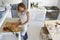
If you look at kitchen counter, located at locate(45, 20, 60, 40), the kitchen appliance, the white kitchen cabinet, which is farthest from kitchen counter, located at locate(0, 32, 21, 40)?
the kitchen appliance

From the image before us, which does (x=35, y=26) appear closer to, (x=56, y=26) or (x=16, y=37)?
(x=56, y=26)

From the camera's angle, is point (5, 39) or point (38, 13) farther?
point (38, 13)

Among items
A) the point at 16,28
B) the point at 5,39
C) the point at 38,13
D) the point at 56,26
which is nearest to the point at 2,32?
the point at 5,39

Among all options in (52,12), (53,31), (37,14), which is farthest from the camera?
(52,12)

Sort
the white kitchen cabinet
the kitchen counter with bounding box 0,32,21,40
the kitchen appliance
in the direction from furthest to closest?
the kitchen appliance < the white kitchen cabinet < the kitchen counter with bounding box 0,32,21,40

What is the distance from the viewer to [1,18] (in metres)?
1.23

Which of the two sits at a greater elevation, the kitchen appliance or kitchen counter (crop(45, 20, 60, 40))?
the kitchen appliance

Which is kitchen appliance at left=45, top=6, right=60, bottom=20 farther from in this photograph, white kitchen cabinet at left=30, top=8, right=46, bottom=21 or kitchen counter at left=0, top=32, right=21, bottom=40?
kitchen counter at left=0, top=32, right=21, bottom=40

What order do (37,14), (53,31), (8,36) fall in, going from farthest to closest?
1. (37,14)
2. (53,31)
3. (8,36)

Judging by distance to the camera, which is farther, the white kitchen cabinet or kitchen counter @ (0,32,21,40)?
the white kitchen cabinet

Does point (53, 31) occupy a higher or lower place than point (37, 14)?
lower

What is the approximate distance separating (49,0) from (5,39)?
7.32 feet

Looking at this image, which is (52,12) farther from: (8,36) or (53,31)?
(8,36)

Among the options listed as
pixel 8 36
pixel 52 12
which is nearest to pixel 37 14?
pixel 52 12
